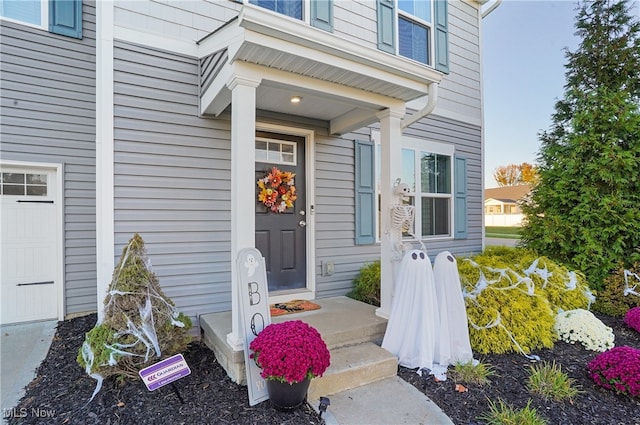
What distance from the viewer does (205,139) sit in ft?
11.3

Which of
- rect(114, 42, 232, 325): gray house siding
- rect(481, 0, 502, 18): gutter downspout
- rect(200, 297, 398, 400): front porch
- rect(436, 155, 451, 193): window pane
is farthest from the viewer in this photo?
rect(481, 0, 502, 18): gutter downspout

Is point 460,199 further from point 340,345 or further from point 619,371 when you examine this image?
point 340,345

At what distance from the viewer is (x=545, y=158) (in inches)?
197

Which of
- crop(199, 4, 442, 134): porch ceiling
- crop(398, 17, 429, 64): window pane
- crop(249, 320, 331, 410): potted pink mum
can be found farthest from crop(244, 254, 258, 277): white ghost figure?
crop(398, 17, 429, 64): window pane

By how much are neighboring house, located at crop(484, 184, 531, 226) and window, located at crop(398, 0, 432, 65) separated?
29123 mm

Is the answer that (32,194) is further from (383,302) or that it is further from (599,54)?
(599,54)

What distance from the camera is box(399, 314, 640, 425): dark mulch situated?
2107 millimetres

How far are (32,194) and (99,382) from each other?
9.71ft

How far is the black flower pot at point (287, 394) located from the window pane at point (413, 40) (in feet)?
15.3

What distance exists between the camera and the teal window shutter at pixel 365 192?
14.8ft

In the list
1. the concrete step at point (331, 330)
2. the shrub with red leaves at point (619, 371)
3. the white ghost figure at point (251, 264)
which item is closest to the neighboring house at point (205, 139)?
the white ghost figure at point (251, 264)

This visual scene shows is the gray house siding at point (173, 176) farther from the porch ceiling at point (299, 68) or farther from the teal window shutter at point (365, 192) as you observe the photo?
the teal window shutter at point (365, 192)

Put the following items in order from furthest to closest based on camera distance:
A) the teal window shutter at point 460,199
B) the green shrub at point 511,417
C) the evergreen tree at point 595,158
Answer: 1. the teal window shutter at point 460,199
2. the evergreen tree at point 595,158
3. the green shrub at point 511,417

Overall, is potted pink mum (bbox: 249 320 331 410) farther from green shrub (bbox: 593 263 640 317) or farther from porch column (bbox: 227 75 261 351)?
green shrub (bbox: 593 263 640 317)
